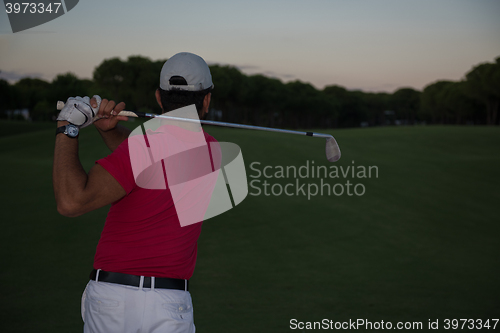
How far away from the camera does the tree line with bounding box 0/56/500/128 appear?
7462 cm

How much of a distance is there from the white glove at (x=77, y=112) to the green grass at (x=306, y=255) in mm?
3504

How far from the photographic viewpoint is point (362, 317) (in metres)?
5.57

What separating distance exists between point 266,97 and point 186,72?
10144 centimetres

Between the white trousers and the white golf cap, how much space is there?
0.96 meters

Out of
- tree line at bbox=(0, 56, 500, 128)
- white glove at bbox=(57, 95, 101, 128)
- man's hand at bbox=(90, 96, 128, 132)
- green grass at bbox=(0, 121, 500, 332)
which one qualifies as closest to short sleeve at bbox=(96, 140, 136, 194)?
white glove at bbox=(57, 95, 101, 128)

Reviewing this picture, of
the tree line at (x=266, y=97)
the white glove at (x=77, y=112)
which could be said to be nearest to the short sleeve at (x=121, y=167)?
the white glove at (x=77, y=112)

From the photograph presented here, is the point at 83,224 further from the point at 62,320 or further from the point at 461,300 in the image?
the point at 461,300

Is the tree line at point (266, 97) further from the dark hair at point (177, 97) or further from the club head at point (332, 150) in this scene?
the dark hair at point (177, 97)

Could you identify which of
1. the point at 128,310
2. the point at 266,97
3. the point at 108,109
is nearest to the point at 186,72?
the point at 108,109

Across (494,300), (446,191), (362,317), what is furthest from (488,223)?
(362,317)

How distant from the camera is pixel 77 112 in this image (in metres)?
2.13

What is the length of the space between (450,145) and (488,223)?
42.3 ft

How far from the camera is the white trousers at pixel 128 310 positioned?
211 centimetres

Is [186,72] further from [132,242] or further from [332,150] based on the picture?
[332,150]
